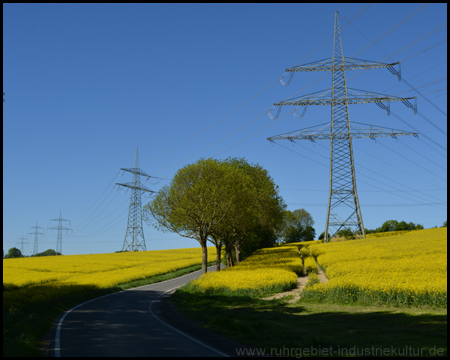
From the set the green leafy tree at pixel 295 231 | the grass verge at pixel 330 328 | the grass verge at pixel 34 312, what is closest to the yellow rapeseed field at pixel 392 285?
the grass verge at pixel 330 328

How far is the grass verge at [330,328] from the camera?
13914 millimetres

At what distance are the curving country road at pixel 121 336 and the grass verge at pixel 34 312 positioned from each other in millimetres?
780

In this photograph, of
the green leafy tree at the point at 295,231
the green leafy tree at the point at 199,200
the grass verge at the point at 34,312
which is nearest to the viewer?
the grass verge at the point at 34,312

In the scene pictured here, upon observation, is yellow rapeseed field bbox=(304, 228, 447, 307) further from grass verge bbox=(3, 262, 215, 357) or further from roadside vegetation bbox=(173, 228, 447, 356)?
grass verge bbox=(3, 262, 215, 357)

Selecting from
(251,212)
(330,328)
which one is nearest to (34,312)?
(330,328)

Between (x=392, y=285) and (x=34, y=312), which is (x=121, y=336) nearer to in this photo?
(x=34, y=312)

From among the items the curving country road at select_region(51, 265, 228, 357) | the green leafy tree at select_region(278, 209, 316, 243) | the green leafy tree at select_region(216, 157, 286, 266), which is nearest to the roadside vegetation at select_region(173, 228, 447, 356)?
the curving country road at select_region(51, 265, 228, 357)

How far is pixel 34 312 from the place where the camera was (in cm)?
2509

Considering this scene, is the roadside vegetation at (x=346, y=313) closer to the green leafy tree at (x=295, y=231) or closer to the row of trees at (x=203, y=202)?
the row of trees at (x=203, y=202)

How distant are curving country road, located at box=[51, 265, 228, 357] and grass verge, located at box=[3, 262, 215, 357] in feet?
2.56

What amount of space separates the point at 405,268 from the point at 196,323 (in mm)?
18816

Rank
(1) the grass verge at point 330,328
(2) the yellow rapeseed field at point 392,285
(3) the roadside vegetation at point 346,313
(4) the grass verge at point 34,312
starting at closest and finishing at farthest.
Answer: (1) the grass verge at point 330,328 < (3) the roadside vegetation at point 346,313 < (4) the grass verge at point 34,312 < (2) the yellow rapeseed field at point 392,285

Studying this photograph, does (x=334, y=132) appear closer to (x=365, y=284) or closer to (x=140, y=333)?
(x=365, y=284)

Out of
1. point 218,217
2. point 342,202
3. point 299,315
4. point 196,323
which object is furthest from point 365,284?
point 342,202
